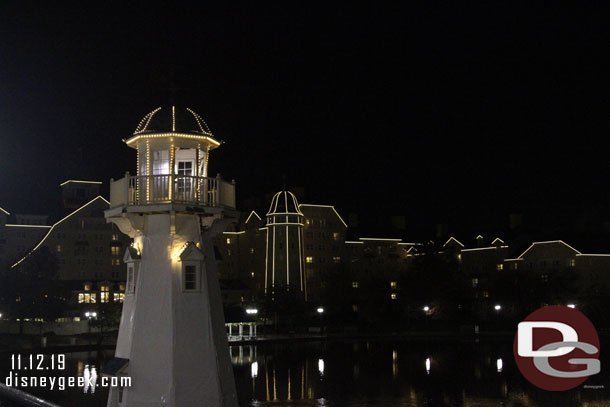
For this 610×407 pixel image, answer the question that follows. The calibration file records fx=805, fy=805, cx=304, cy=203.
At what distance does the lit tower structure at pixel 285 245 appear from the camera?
340 ft

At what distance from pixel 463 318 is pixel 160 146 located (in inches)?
3327

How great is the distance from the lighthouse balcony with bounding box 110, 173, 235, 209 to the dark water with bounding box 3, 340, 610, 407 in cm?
2144

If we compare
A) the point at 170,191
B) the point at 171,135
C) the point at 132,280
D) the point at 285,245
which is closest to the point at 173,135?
the point at 171,135

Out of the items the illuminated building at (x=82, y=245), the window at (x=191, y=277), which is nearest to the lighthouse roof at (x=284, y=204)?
the illuminated building at (x=82, y=245)

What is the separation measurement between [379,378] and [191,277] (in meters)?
34.6

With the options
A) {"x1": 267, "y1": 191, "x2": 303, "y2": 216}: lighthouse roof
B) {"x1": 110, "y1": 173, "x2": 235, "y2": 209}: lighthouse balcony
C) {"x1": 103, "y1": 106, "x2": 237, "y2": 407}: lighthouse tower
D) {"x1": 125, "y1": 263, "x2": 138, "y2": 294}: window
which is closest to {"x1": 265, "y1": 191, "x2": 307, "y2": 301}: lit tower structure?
{"x1": 267, "y1": 191, "x2": 303, "y2": 216}: lighthouse roof

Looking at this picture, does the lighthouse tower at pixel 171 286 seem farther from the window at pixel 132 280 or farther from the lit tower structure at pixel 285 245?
the lit tower structure at pixel 285 245

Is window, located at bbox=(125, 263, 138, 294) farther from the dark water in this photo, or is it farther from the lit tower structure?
the lit tower structure

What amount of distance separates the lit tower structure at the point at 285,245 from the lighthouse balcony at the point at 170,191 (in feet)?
275

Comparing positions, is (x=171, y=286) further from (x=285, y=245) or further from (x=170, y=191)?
(x=285, y=245)

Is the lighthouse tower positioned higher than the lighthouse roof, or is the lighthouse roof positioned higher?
→ the lighthouse roof

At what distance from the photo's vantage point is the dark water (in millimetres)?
40125

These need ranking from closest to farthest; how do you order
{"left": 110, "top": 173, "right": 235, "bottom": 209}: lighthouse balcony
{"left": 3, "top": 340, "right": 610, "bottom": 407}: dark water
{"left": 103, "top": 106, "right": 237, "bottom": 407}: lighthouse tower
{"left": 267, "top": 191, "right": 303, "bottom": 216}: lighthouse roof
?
{"left": 103, "top": 106, "right": 237, "bottom": 407}: lighthouse tower → {"left": 110, "top": 173, "right": 235, "bottom": 209}: lighthouse balcony → {"left": 3, "top": 340, "right": 610, "bottom": 407}: dark water → {"left": 267, "top": 191, "right": 303, "bottom": 216}: lighthouse roof

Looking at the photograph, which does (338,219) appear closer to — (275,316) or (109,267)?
(275,316)
